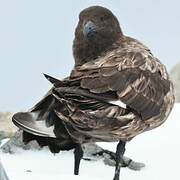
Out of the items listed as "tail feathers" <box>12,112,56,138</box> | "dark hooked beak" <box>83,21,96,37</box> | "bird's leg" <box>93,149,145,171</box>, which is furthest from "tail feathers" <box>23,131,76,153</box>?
"bird's leg" <box>93,149,145,171</box>

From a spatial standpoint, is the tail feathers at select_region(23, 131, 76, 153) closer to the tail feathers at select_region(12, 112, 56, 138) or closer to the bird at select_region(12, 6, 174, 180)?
the bird at select_region(12, 6, 174, 180)

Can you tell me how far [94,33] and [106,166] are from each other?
1.82 m

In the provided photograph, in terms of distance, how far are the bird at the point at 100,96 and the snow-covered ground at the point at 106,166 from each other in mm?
451

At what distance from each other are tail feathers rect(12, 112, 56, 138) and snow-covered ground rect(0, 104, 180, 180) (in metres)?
0.43

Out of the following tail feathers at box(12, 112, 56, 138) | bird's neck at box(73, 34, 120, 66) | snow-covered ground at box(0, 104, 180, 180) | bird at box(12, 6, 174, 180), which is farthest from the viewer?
snow-covered ground at box(0, 104, 180, 180)

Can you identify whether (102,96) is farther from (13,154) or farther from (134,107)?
(13,154)

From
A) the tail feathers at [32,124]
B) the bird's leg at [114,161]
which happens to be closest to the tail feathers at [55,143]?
the tail feathers at [32,124]

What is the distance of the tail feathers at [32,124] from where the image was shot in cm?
662

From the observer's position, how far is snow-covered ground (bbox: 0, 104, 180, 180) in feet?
24.8

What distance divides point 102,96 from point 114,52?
864mm

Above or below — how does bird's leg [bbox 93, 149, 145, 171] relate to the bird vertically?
below

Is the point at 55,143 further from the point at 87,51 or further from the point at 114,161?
the point at 114,161

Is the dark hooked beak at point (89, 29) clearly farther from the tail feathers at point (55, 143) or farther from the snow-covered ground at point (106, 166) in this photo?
the snow-covered ground at point (106, 166)

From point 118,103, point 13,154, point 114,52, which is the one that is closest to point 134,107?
point 118,103
